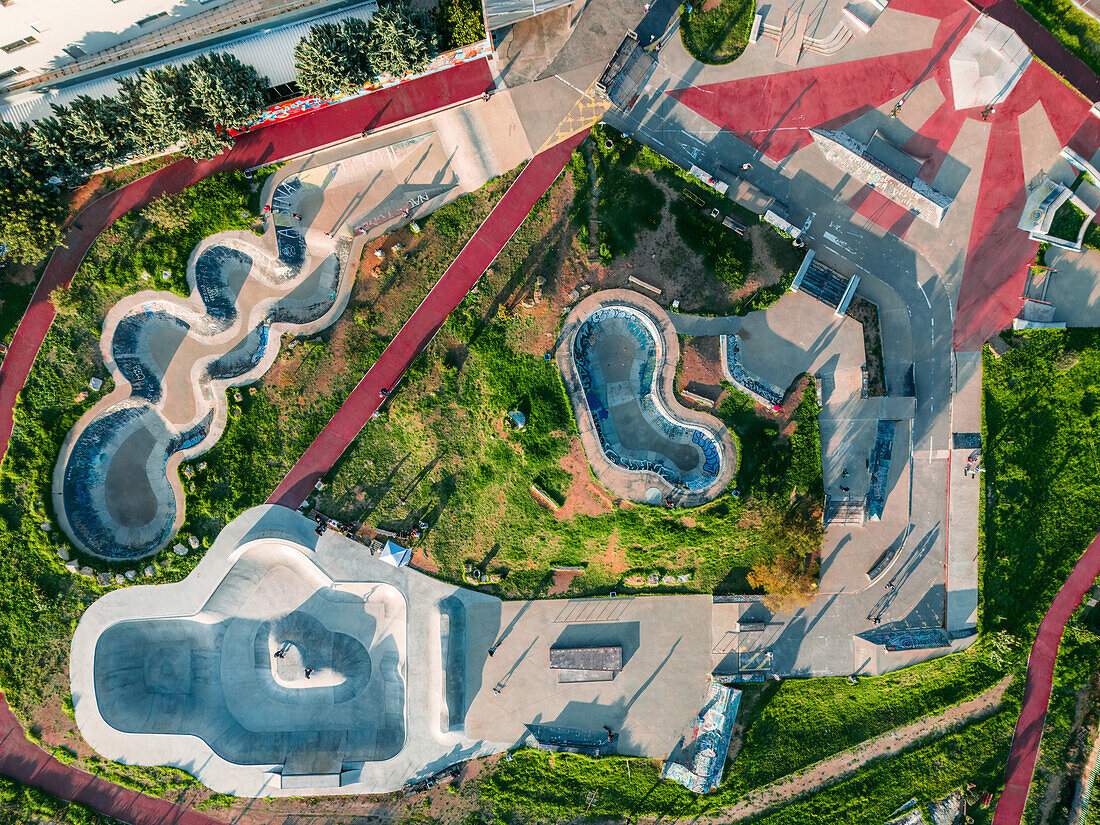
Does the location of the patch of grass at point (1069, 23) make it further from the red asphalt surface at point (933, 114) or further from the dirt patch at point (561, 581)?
the dirt patch at point (561, 581)

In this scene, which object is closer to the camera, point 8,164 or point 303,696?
point 8,164

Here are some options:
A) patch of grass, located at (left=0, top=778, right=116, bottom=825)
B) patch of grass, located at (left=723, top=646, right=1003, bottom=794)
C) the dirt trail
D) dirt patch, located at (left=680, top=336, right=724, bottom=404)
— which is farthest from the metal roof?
the dirt trail

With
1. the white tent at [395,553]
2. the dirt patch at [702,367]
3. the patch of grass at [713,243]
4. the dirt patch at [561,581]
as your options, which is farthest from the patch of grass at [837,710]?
the patch of grass at [713,243]

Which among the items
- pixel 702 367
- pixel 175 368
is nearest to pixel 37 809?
pixel 175 368

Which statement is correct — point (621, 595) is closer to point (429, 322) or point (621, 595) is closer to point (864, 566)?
point (864, 566)

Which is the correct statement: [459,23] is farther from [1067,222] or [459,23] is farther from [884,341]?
[1067,222]

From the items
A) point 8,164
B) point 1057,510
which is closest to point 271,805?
point 8,164
